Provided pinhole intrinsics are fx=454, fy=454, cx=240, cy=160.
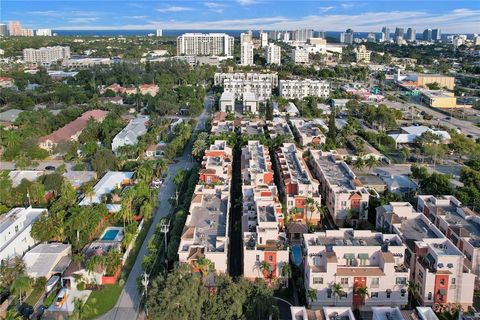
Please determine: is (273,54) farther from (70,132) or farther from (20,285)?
(20,285)

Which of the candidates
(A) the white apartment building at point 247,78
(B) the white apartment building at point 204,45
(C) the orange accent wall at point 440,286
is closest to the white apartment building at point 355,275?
(C) the orange accent wall at point 440,286

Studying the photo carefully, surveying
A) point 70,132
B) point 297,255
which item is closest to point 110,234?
point 297,255

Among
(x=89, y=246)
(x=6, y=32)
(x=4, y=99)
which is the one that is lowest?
(x=89, y=246)

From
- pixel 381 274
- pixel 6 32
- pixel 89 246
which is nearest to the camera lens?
pixel 381 274

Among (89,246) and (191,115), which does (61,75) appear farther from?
(89,246)

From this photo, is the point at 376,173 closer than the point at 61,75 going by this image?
Yes

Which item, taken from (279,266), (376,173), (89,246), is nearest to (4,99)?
(89,246)

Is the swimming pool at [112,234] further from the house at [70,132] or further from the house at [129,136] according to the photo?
the house at [70,132]
